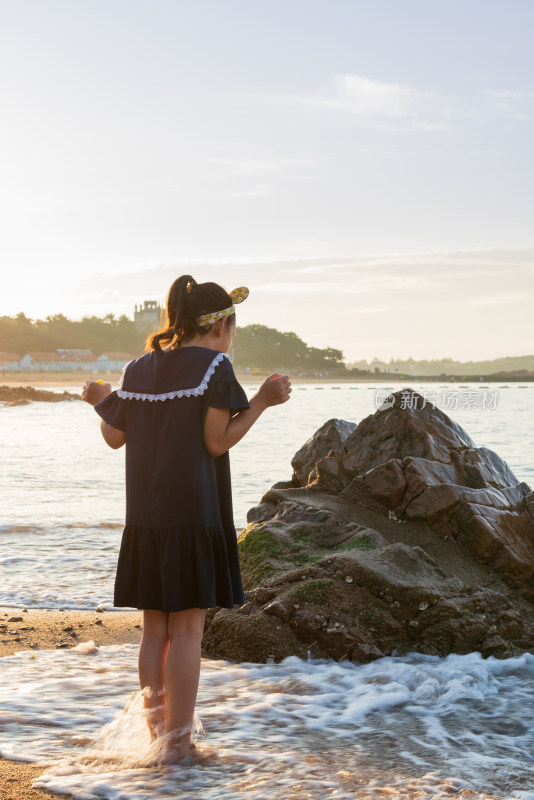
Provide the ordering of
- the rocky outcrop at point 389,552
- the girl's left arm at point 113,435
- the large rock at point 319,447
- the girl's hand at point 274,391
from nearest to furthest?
1. the girl's hand at point 274,391
2. the girl's left arm at point 113,435
3. the rocky outcrop at point 389,552
4. the large rock at point 319,447

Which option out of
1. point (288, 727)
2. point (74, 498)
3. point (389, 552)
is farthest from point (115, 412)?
point (74, 498)

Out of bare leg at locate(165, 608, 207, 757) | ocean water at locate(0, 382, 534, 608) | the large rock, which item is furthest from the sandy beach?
bare leg at locate(165, 608, 207, 757)

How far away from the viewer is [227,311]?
349 cm

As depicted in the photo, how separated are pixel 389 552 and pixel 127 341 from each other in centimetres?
13072

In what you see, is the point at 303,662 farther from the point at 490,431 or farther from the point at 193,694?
the point at 490,431

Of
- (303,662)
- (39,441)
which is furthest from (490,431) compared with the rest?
(303,662)

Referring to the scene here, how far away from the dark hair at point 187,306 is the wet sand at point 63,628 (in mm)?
2511

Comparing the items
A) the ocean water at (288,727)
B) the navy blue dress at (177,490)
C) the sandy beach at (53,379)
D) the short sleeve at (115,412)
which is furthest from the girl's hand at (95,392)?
the sandy beach at (53,379)

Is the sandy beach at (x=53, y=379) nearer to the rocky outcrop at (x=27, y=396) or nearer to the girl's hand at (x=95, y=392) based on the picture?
the rocky outcrop at (x=27, y=396)

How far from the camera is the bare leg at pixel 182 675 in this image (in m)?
3.29

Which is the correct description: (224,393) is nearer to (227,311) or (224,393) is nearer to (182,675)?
(227,311)

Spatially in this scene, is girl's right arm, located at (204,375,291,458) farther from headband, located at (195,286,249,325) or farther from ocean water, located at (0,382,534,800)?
ocean water, located at (0,382,534,800)

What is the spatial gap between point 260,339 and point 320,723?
13584 cm

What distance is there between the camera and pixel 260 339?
457 feet
